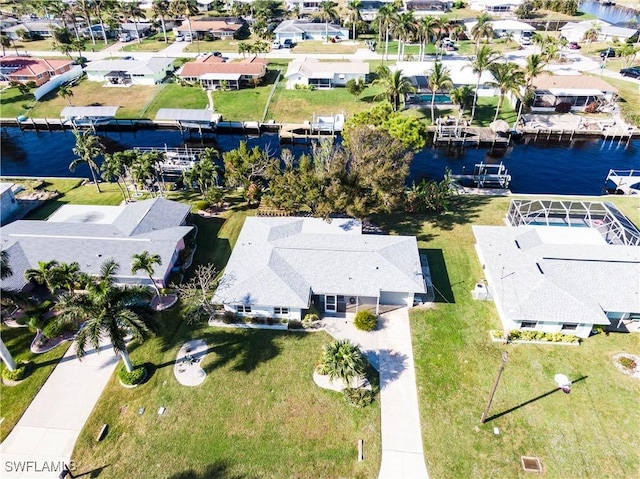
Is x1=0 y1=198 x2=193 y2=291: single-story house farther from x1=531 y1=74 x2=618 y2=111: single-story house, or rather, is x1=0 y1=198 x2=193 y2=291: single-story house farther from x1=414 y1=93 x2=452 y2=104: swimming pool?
x1=531 y1=74 x2=618 y2=111: single-story house

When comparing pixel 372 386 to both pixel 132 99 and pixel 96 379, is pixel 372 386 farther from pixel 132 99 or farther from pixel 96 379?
pixel 132 99

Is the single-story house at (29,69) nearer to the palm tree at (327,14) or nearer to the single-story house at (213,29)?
the single-story house at (213,29)

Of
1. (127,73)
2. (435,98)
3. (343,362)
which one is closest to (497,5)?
(435,98)

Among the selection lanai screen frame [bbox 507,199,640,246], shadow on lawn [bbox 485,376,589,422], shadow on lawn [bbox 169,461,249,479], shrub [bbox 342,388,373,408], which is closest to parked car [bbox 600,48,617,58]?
lanai screen frame [bbox 507,199,640,246]

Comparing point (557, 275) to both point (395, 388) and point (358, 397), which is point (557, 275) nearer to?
point (395, 388)

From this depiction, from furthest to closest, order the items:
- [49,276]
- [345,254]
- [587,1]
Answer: [587,1]
[345,254]
[49,276]

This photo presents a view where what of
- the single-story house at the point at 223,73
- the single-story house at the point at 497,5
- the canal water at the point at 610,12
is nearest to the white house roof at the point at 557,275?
the single-story house at the point at 223,73

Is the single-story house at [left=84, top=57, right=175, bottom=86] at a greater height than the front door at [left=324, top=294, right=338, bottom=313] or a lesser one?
greater

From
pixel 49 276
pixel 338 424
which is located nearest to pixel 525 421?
pixel 338 424
